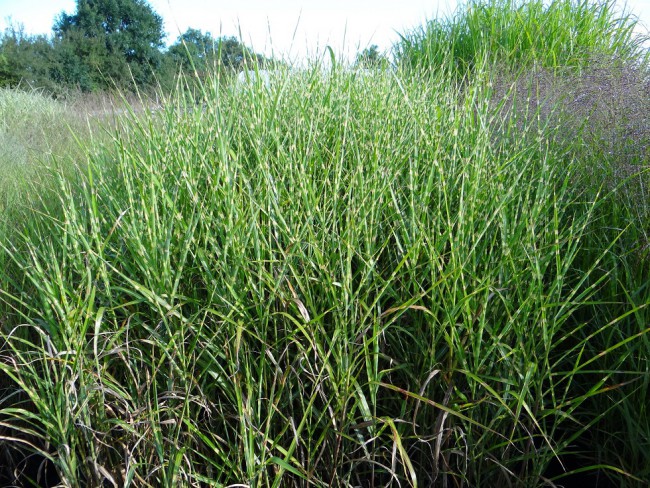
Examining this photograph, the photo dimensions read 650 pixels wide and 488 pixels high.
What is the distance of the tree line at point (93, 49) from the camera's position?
15.9 meters

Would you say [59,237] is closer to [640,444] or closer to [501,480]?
[501,480]

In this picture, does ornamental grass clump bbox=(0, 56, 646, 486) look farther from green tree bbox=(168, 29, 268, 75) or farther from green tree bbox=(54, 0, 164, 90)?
green tree bbox=(54, 0, 164, 90)

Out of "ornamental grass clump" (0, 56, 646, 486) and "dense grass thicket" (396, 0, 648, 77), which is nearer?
"ornamental grass clump" (0, 56, 646, 486)

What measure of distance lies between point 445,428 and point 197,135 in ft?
4.24

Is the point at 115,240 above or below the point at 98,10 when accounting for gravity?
below

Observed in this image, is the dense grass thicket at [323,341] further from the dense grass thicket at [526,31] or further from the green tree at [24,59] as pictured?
the green tree at [24,59]

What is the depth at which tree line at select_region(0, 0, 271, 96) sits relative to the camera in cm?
1586

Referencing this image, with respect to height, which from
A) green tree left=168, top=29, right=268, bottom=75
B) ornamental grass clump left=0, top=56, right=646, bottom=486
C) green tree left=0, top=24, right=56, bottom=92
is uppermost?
green tree left=0, top=24, right=56, bottom=92

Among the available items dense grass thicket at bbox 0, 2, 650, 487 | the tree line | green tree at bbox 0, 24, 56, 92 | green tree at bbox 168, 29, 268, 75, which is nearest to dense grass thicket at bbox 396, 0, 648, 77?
green tree at bbox 168, 29, 268, 75

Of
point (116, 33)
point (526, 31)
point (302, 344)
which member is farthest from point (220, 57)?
point (116, 33)

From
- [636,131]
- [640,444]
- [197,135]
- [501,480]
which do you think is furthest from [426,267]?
[636,131]

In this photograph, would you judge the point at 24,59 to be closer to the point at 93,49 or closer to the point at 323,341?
the point at 93,49

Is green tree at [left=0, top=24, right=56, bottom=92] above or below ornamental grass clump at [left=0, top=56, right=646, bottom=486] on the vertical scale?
above

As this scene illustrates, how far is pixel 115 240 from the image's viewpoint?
1.97 m
